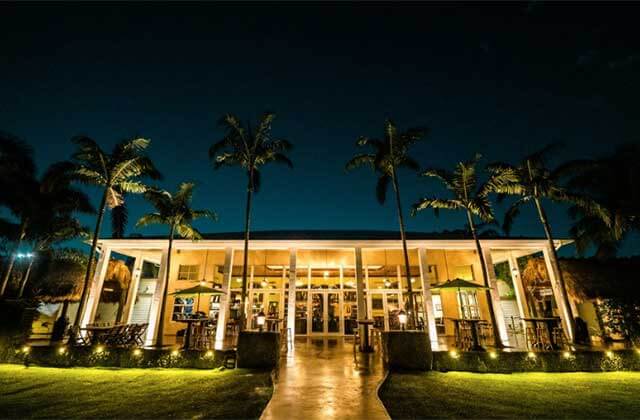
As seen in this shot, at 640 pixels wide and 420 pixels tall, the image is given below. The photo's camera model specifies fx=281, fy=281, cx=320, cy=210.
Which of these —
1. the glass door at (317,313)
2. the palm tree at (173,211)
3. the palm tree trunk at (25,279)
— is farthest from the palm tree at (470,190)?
the palm tree trunk at (25,279)

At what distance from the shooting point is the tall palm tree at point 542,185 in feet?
36.4

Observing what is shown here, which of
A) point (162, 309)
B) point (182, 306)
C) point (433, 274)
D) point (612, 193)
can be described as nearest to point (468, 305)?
point (433, 274)

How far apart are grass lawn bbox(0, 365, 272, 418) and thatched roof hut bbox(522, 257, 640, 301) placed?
14.8 meters

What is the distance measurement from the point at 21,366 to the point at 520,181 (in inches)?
720

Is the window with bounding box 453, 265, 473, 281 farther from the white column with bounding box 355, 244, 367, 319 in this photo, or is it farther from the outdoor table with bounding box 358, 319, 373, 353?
the outdoor table with bounding box 358, 319, 373, 353

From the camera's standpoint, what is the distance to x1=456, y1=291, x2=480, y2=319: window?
1499cm

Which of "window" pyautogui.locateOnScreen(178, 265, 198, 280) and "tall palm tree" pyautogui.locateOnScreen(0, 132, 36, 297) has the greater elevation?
"tall palm tree" pyautogui.locateOnScreen(0, 132, 36, 297)

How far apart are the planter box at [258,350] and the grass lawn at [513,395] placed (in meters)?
3.15

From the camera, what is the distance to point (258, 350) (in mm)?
7887

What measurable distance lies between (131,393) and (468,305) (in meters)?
15.1

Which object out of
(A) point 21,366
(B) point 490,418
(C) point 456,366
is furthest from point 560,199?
(A) point 21,366

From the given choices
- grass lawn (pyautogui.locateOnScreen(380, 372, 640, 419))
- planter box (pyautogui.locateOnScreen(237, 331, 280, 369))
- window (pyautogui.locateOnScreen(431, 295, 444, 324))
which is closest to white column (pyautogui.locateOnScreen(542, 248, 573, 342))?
grass lawn (pyautogui.locateOnScreen(380, 372, 640, 419))

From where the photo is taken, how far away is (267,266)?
1506 centimetres

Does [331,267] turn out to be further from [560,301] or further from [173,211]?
[560,301]
